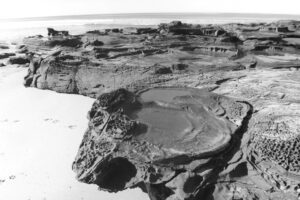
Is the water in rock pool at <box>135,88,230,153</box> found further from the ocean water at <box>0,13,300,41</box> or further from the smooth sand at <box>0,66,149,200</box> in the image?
the ocean water at <box>0,13,300,41</box>

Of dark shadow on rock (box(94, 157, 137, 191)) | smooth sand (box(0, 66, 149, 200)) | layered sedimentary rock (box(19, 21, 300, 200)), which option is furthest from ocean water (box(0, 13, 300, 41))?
dark shadow on rock (box(94, 157, 137, 191))

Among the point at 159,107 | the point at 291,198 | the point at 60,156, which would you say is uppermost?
the point at 159,107

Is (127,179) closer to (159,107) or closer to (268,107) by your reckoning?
(159,107)

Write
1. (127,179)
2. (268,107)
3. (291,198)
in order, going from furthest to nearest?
(268,107) < (127,179) < (291,198)

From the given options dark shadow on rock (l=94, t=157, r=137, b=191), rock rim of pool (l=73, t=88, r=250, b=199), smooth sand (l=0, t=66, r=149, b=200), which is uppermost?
rock rim of pool (l=73, t=88, r=250, b=199)

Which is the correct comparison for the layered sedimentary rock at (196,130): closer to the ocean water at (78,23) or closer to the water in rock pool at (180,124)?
the water in rock pool at (180,124)

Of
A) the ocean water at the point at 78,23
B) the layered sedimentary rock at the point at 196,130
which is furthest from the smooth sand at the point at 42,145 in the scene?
the ocean water at the point at 78,23

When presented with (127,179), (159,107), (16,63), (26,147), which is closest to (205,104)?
(159,107)
